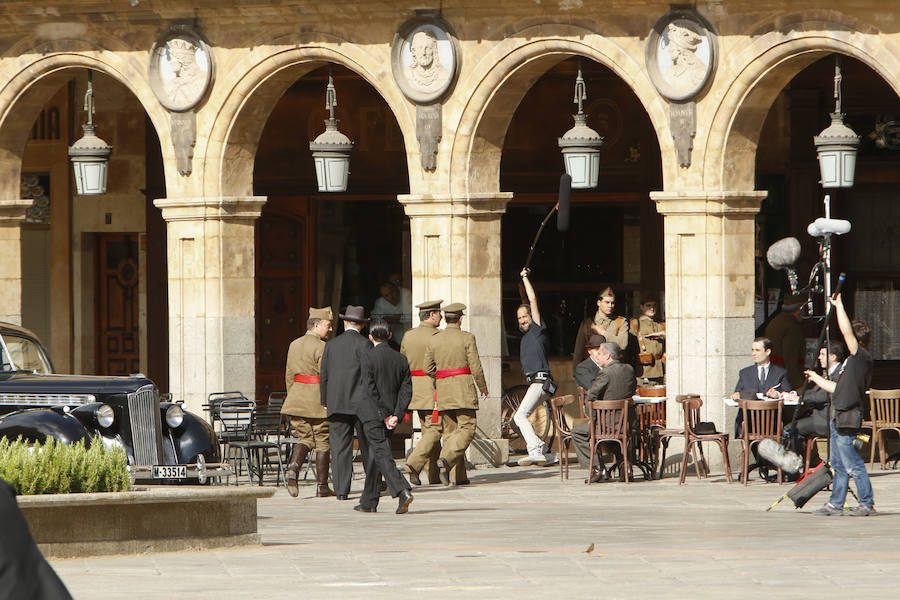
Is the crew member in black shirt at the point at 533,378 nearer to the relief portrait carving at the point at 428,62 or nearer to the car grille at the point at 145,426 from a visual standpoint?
the relief portrait carving at the point at 428,62

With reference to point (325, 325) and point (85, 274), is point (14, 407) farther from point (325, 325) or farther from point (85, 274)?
point (85, 274)

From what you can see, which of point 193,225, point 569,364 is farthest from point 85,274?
point 569,364

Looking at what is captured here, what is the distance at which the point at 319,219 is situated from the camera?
20312 millimetres

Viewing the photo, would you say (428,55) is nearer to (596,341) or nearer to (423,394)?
(596,341)

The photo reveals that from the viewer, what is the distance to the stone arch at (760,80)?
49.0ft

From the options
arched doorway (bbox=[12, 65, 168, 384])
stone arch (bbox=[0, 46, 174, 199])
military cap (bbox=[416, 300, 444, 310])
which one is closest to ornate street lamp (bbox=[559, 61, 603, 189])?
military cap (bbox=[416, 300, 444, 310])

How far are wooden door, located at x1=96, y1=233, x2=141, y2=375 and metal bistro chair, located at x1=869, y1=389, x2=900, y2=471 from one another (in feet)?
30.9

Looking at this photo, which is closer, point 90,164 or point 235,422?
point 235,422

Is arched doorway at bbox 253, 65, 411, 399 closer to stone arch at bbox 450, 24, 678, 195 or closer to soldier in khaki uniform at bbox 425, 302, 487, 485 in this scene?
stone arch at bbox 450, 24, 678, 195

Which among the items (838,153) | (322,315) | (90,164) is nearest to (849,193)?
(838,153)

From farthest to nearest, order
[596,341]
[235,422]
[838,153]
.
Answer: [235,422] → [596,341] → [838,153]

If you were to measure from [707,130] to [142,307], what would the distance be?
28.3 feet

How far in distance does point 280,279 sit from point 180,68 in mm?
3739

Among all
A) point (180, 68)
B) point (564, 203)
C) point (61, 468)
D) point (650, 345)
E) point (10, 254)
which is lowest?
point (61, 468)
